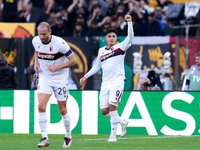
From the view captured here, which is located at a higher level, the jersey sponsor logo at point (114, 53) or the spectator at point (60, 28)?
the spectator at point (60, 28)

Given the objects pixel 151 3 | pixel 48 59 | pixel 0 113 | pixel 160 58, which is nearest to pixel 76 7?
pixel 151 3

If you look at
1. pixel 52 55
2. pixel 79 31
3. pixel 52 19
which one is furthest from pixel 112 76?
pixel 52 19

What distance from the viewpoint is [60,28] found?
1870cm

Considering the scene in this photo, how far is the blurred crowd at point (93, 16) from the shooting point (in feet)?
61.4

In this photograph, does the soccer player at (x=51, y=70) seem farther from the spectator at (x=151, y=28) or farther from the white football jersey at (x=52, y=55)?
the spectator at (x=151, y=28)

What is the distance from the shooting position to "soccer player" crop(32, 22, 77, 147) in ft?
33.1

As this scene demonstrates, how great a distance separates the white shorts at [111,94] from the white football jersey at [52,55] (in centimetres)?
138

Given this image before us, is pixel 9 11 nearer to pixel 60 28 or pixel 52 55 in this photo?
pixel 60 28

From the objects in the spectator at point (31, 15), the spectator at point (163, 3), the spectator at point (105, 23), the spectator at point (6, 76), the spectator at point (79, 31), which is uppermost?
the spectator at point (163, 3)

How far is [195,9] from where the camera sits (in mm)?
18281

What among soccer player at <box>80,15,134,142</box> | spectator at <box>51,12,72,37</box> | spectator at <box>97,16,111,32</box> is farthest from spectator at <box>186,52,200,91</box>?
spectator at <box>51,12,72,37</box>

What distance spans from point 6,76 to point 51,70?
230 inches

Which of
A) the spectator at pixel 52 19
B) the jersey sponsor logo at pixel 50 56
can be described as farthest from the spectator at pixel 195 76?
the jersey sponsor logo at pixel 50 56

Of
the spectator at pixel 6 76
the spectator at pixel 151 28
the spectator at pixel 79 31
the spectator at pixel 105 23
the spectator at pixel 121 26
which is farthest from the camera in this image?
the spectator at pixel 105 23
